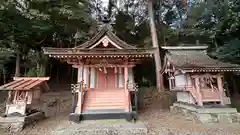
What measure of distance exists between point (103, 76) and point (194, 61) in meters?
5.52

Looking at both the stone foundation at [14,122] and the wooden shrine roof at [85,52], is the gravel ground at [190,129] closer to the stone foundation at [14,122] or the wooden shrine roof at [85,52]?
the wooden shrine roof at [85,52]

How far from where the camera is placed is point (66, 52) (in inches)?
287

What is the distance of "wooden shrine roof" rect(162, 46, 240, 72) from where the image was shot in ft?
25.2

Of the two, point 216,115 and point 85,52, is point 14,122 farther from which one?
point 216,115

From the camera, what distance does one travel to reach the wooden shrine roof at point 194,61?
770 centimetres

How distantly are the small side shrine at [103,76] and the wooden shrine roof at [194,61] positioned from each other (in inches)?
84.1

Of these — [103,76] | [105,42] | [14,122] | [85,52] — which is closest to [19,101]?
[14,122]

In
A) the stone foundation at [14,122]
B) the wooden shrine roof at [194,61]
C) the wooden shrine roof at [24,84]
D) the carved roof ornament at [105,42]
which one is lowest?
the stone foundation at [14,122]

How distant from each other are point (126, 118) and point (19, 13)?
34.3 ft

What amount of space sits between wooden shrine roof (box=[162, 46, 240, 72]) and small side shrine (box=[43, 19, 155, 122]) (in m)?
2.14

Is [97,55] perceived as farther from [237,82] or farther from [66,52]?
[237,82]

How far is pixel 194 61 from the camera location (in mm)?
8953

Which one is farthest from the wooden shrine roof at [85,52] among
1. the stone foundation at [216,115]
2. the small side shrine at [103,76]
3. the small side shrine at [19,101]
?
the stone foundation at [216,115]

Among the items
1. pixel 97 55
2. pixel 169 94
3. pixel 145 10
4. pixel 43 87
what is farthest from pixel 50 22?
pixel 169 94
